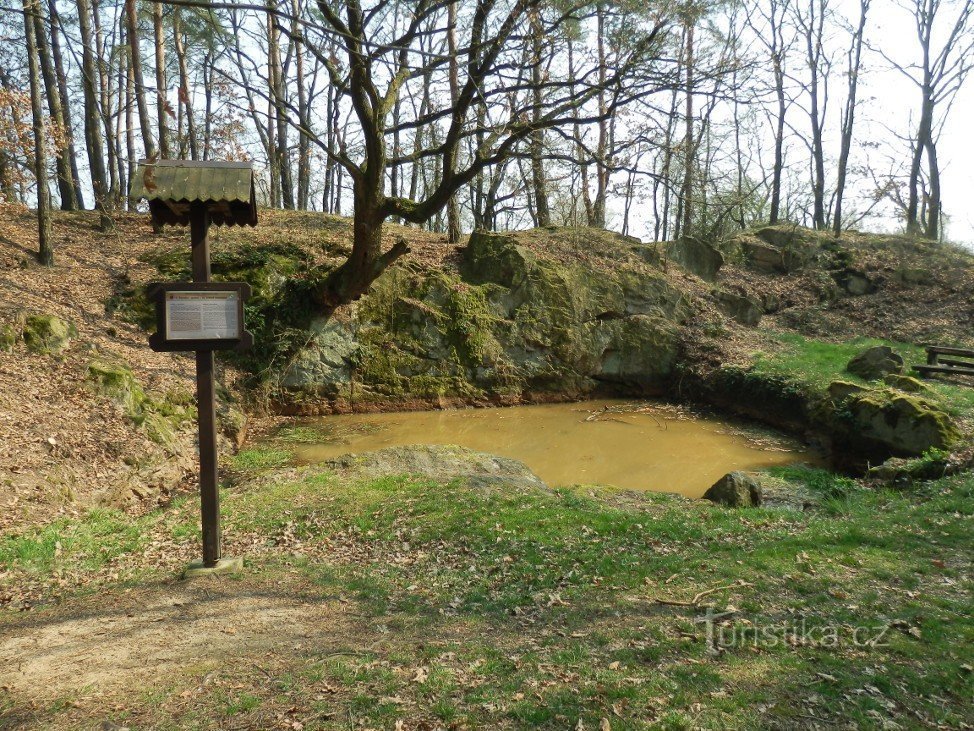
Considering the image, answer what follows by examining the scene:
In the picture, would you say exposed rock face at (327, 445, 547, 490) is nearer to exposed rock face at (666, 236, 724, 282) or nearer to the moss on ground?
the moss on ground

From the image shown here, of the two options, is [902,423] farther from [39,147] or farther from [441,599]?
[39,147]

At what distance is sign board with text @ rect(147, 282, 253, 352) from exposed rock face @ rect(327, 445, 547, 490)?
4.09m

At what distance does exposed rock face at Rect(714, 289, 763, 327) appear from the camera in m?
20.8

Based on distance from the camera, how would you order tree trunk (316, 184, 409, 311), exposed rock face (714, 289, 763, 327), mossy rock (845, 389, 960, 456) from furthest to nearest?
exposed rock face (714, 289, 763, 327), tree trunk (316, 184, 409, 311), mossy rock (845, 389, 960, 456)

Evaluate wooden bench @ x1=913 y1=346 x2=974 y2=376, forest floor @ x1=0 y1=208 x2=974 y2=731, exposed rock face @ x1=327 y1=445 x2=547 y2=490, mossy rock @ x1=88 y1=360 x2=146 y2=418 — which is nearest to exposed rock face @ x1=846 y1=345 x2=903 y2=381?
wooden bench @ x1=913 y1=346 x2=974 y2=376

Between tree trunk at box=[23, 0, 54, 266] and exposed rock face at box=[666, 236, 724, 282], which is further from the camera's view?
exposed rock face at box=[666, 236, 724, 282]

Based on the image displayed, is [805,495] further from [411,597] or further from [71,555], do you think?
[71,555]

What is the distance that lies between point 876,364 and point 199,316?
597 inches

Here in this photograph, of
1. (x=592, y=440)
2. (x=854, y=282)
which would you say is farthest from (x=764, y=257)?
(x=592, y=440)

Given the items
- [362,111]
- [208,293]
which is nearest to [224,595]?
[208,293]

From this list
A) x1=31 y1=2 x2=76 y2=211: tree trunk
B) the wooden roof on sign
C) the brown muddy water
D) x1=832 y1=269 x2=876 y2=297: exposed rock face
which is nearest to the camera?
the wooden roof on sign

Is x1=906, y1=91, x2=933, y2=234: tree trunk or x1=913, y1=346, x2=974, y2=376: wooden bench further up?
x1=906, y1=91, x2=933, y2=234: tree trunk

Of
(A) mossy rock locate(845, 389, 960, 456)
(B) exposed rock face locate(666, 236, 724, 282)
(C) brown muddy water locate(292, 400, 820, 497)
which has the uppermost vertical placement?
(B) exposed rock face locate(666, 236, 724, 282)

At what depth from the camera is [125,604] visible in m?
4.99
